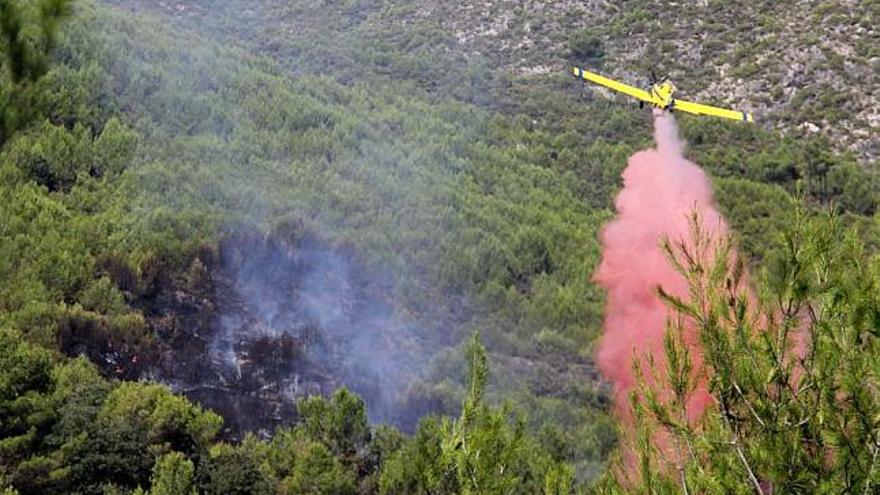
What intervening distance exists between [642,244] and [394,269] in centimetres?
986

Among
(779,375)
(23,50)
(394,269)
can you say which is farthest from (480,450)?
(394,269)

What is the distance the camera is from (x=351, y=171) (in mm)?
38219

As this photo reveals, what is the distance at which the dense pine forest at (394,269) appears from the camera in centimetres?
589

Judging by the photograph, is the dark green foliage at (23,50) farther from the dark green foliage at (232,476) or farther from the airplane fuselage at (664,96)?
the airplane fuselage at (664,96)

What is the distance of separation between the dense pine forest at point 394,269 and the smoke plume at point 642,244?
0.66 metres

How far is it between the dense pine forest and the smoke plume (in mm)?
659

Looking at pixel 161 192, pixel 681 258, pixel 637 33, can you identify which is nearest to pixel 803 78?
pixel 637 33

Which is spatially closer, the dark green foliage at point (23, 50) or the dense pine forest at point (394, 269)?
the dense pine forest at point (394, 269)

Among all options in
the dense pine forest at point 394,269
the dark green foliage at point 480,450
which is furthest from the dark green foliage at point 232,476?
the dark green foliage at point 480,450

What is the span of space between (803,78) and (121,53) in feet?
110

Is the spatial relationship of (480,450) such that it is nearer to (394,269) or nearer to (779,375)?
(779,375)

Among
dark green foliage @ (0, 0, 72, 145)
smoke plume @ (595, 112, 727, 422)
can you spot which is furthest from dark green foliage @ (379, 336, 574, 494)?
smoke plume @ (595, 112, 727, 422)

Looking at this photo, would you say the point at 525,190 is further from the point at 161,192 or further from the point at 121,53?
the point at 121,53

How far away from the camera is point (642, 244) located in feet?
113
